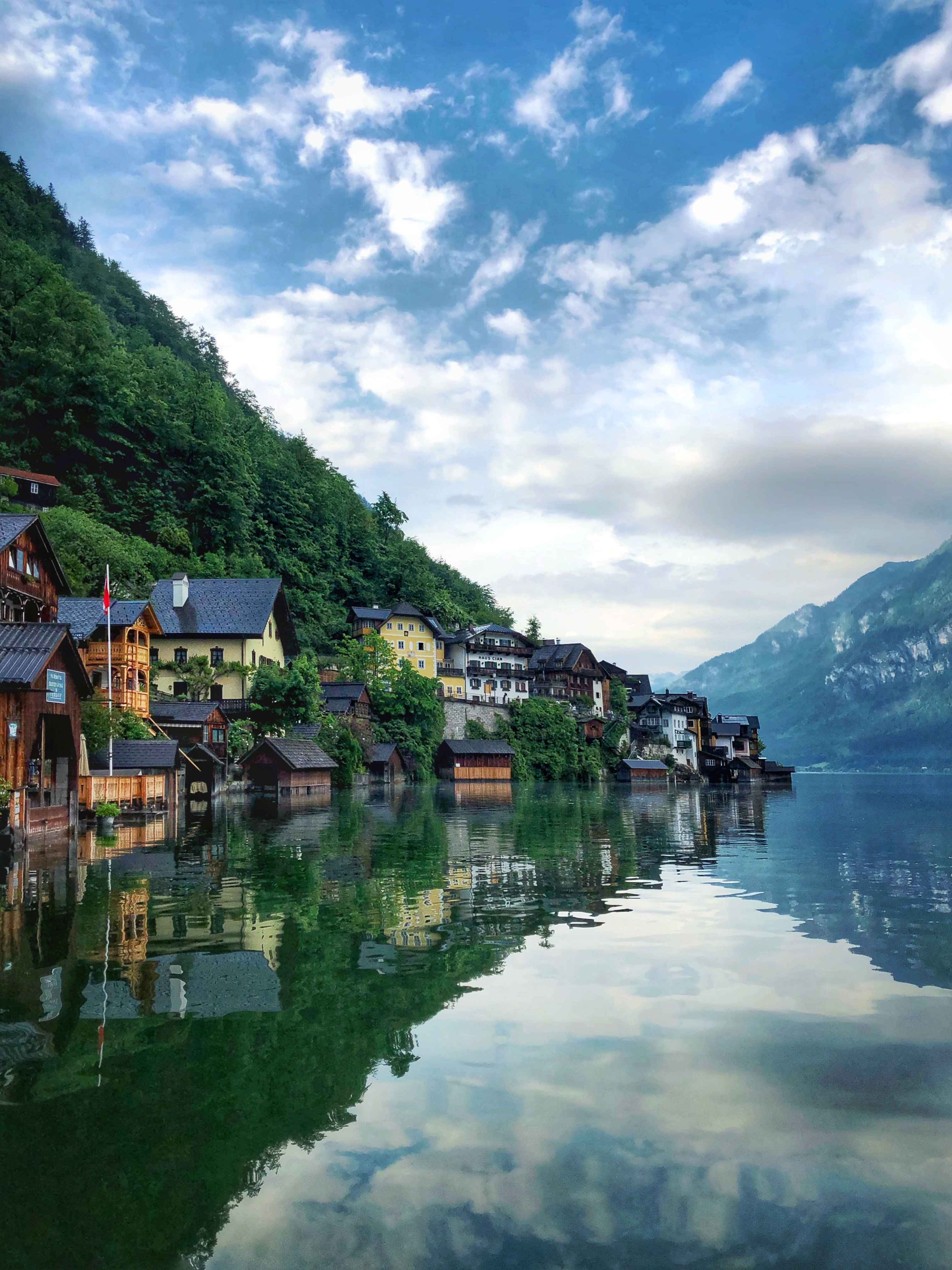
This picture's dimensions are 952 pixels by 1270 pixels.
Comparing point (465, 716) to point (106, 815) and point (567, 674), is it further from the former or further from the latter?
point (106, 815)

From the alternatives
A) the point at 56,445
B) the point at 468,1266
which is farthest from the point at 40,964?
the point at 56,445

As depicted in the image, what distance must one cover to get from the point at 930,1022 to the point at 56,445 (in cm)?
8701

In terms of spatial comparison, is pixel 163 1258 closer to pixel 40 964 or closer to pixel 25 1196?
pixel 25 1196

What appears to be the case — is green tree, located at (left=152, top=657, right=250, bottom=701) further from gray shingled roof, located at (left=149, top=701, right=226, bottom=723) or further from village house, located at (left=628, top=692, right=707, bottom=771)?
village house, located at (left=628, top=692, right=707, bottom=771)

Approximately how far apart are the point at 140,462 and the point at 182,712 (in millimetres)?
39258

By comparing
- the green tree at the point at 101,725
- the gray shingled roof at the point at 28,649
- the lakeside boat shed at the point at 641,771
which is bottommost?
the lakeside boat shed at the point at 641,771

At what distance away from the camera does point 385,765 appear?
8081 cm

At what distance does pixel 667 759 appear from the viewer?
120625mm

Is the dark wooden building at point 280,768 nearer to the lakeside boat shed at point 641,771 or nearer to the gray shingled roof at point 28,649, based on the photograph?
the gray shingled roof at point 28,649

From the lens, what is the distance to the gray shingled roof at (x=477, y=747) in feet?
302

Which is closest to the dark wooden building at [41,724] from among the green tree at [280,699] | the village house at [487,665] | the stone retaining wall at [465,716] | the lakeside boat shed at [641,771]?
the green tree at [280,699]

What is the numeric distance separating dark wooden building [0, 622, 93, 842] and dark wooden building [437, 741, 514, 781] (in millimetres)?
59948

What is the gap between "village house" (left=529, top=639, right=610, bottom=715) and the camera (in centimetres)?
12000

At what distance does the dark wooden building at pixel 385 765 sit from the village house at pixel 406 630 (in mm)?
19258
